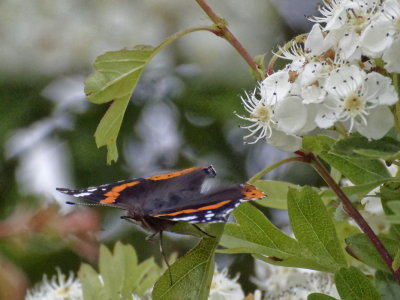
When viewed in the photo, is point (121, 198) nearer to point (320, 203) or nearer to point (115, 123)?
point (115, 123)

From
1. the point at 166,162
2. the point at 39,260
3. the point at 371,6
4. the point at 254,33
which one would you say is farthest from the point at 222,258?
the point at 371,6

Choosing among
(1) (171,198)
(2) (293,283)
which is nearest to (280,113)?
(1) (171,198)

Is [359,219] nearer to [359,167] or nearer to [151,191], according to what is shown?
[359,167]

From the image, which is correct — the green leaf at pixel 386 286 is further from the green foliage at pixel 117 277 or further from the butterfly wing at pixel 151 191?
the green foliage at pixel 117 277

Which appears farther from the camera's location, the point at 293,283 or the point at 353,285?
the point at 293,283

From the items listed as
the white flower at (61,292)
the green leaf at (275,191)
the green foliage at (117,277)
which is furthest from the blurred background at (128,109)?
the green leaf at (275,191)

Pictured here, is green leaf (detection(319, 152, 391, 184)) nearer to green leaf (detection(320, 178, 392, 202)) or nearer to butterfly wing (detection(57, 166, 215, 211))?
green leaf (detection(320, 178, 392, 202))
